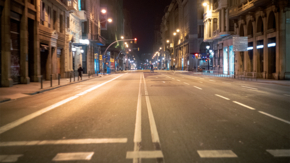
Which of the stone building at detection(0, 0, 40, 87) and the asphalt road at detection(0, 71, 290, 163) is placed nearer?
the asphalt road at detection(0, 71, 290, 163)

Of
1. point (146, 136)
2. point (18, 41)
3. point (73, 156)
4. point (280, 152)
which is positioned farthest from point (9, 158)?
point (18, 41)

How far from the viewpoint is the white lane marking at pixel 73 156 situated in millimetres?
4555

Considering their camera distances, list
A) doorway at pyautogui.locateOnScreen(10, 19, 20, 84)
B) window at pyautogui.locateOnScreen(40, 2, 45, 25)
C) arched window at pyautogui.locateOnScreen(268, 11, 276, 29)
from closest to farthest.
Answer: doorway at pyautogui.locateOnScreen(10, 19, 20, 84), window at pyautogui.locateOnScreen(40, 2, 45, 25), arched window at pyautogui.locateOnScreen(268, 11, 276, 29)

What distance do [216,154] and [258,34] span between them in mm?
33197

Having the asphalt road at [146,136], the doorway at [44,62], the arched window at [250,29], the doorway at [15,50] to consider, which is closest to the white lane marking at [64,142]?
the asphalt road at [146,136]

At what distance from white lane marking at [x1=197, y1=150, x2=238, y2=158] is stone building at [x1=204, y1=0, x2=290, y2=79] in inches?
1102

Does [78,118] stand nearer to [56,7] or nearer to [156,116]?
[156,116]

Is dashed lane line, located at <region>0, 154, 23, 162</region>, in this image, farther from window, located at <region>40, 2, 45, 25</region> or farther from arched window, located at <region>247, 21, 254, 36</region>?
arched window, located at <region>247, 21, 254, 36</region>

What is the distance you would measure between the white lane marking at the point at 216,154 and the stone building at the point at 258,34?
27989 millimetres

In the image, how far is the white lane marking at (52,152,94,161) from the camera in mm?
4555

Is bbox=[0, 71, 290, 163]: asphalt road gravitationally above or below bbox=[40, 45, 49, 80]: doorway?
below

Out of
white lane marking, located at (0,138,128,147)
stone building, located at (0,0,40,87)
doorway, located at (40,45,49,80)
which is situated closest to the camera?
white lane marking, located at (0,138,128,147)

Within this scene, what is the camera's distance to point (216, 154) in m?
4.75

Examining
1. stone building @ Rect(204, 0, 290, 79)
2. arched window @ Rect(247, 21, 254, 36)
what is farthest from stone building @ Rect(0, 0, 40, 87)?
arched window @ Rect(247, 21, 254, 36)
